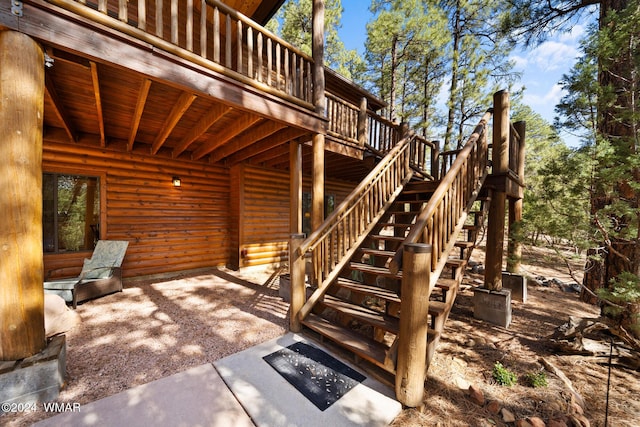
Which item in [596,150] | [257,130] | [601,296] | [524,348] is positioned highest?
[257,130]

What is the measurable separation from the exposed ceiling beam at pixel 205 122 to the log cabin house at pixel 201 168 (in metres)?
0.04

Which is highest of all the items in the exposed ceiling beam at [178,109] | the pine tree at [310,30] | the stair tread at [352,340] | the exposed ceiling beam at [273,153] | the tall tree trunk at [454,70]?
the pine tree at [310,30]

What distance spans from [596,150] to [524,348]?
2.46 m

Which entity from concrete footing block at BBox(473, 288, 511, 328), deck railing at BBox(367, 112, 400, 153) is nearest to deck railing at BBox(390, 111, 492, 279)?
concrete footing block at BBox(473, 288, 511, 328)

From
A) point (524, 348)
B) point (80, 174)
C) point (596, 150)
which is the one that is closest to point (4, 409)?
point (80, 174)

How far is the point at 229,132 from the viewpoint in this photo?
13.6 feet

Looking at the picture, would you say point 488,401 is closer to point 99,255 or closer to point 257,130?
point 257,130

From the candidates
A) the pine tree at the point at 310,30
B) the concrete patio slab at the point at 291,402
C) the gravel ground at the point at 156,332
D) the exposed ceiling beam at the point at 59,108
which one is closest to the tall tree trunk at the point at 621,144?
the concrete patio slab at the point at 291,402

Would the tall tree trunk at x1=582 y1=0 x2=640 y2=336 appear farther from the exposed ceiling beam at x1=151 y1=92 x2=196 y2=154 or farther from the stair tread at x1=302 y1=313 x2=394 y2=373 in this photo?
the exposed ceiling beam at x1=151 y1=92 x2=196 y2=154

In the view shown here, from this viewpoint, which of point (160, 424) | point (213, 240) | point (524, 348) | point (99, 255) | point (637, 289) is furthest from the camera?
point (213, 240)

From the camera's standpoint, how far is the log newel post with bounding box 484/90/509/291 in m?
3.58

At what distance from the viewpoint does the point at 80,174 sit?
4.72 meters

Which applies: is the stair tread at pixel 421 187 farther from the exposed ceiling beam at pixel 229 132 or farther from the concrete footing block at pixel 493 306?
the exposed ceiling beam at pixel 229 132

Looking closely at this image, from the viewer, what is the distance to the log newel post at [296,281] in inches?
118
